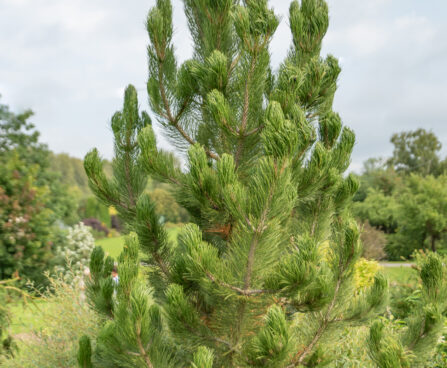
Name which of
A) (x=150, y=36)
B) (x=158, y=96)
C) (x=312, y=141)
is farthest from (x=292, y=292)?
(x=150, y=36)

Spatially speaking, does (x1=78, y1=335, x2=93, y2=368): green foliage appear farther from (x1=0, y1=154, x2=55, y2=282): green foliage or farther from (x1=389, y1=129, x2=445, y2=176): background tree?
(x1=389, y1=129, x2=445, y2=176): background tree

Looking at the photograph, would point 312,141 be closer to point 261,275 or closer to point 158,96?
point 261,275

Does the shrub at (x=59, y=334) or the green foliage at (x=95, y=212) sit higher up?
the green foliage at (x=95, y=212)

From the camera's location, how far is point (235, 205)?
6.06 feet

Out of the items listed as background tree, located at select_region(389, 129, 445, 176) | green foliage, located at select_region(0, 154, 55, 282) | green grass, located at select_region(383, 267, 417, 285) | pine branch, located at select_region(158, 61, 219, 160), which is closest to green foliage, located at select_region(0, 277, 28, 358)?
pine branch, located at select_region(158, 61, 219, 160)

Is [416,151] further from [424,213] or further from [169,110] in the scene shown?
[169,110]

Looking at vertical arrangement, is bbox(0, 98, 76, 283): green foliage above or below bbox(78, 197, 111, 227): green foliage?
below

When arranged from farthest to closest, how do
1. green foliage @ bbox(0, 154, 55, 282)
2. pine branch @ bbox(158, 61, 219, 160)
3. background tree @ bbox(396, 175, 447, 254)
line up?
1. background tree @ bbox(396, 175, 447, 254)
2. green foliage @ bbox(0, 154, 55, 282)
3. pine branch @ bbox(158, 61, 219, 160)

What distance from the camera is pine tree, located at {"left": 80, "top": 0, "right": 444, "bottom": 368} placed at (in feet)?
6.07

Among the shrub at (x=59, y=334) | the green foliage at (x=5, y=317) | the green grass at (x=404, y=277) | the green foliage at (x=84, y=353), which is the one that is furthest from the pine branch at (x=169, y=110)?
the green grass at (x=404, y=277)

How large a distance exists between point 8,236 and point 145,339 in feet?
30.0

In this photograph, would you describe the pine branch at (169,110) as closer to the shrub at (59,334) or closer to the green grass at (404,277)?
the shrub at (59,334)

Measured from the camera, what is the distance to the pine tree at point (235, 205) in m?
1.85

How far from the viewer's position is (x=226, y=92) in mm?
2396
